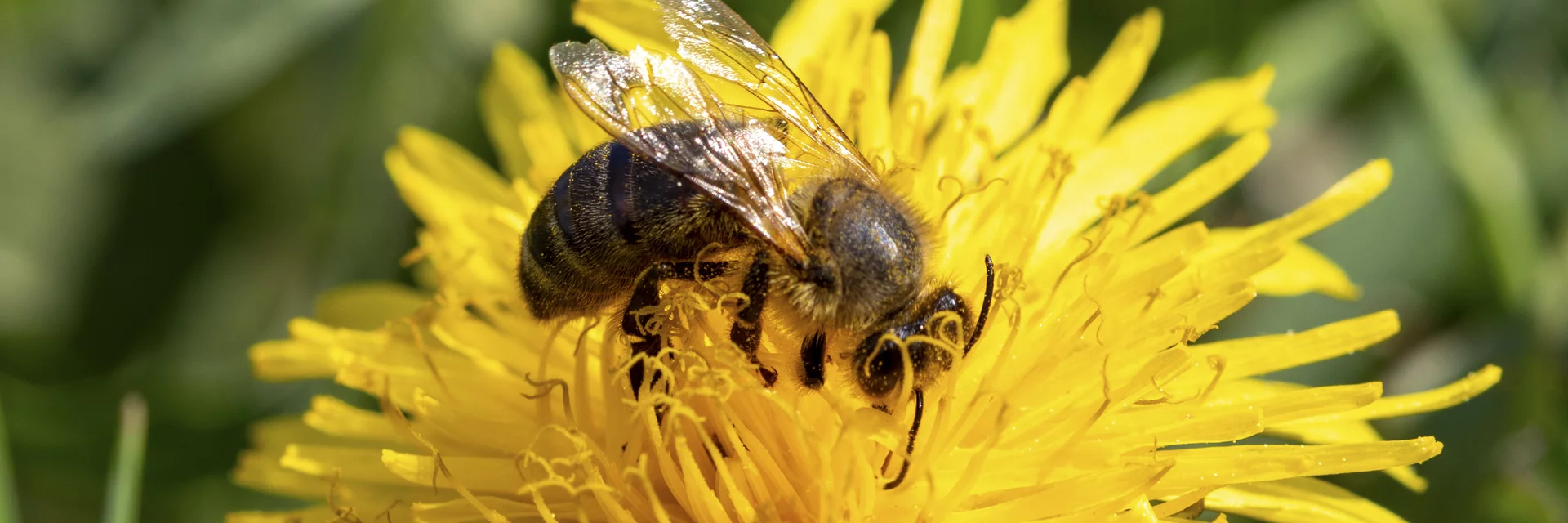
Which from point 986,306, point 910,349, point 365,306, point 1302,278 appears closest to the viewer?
point 910,349

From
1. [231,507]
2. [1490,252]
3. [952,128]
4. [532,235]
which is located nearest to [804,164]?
[532,235]

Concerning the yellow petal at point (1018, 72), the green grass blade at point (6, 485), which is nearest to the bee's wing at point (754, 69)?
the yellow petal at point (1018, 72)

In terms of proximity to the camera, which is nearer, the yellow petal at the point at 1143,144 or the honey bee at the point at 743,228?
the honey bee at the point at 743,228

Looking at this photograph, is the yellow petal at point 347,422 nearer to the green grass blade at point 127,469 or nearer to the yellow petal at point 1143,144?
the green grass blade at point 127,469

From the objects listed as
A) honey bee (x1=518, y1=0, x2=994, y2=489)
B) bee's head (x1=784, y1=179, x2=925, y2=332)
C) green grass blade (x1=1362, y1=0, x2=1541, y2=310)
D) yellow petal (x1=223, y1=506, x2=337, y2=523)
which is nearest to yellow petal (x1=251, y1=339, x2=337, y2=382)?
yellow petal (x1=223, y1=506, x2=337, y2=523)

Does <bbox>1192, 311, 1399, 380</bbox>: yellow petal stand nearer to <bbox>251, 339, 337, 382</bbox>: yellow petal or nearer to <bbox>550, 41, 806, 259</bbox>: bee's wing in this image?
<bbox>550, 41, 806, 259</bbox>: bee's wing

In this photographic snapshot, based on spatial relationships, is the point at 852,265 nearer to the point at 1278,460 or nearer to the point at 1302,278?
the point at 1278,460

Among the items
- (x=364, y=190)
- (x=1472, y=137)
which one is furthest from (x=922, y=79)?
(x=364, y=190)
